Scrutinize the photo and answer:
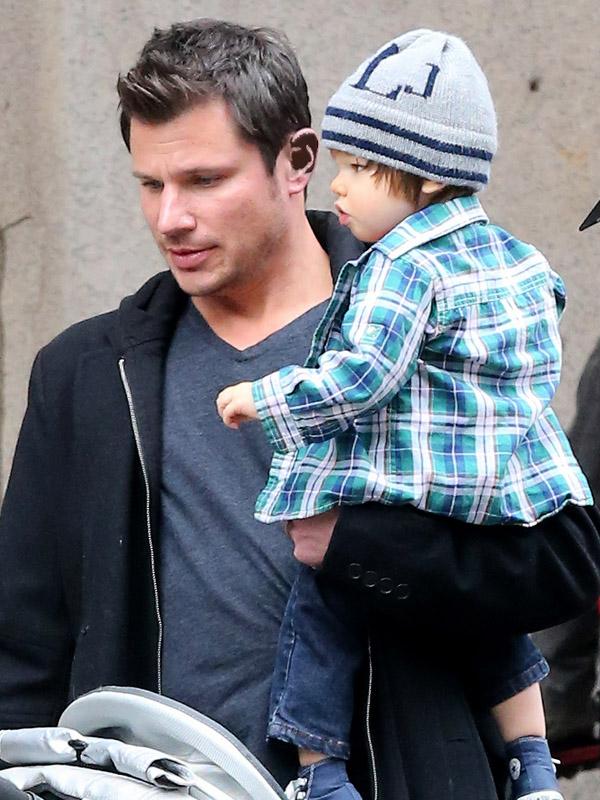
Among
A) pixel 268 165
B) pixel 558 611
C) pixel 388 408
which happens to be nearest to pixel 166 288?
pixel 268 165

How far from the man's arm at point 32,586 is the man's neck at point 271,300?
0.32 metres

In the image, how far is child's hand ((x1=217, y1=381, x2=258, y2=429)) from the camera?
102 inches

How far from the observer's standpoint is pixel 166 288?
307cm

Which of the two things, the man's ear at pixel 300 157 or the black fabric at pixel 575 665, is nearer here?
the man's ear at pixel 300 157

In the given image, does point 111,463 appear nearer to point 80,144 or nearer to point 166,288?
point 166,288

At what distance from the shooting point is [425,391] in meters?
2.64

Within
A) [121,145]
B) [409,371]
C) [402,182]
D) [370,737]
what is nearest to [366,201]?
[402,182]

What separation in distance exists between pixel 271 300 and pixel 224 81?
367mm

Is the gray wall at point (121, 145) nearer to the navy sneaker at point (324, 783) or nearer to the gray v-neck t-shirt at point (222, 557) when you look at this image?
the gray v-neck t-shirt at point (222, 557)

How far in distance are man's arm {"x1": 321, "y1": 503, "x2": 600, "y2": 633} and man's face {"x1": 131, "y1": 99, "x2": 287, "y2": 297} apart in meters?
0.49

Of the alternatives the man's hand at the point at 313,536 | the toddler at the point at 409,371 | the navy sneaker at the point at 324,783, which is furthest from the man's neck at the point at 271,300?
the navy sneaker at the point at 324,783

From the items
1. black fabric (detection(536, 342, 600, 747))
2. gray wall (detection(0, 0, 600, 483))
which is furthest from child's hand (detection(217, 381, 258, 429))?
black fabric (detection(536, 342, 600, 747))

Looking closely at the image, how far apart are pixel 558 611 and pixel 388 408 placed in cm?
40

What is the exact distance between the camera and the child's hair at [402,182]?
2.67m
